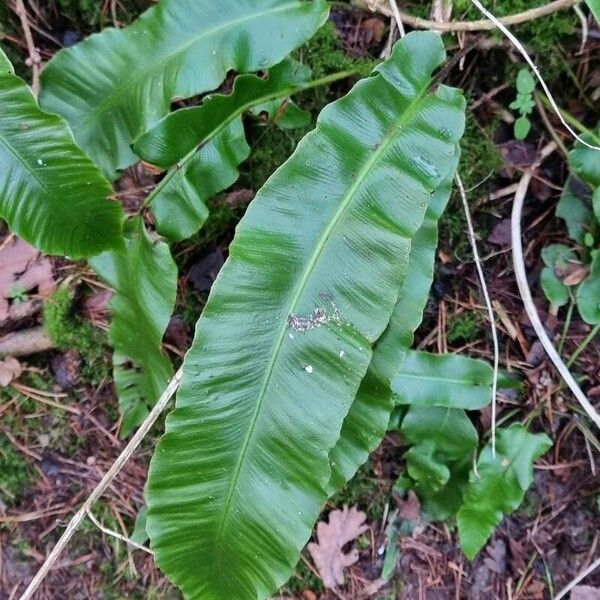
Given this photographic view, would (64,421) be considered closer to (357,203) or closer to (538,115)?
(357,203)

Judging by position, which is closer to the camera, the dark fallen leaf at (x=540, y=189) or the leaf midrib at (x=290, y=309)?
the leaf midrib at (x=290, y=309)

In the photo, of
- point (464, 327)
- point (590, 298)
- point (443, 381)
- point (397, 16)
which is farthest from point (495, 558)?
point (397, 16)

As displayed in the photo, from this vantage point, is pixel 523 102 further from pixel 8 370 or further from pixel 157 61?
pixel 8 370

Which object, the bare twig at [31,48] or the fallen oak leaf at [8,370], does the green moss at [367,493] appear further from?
the bare twig at [31,48]

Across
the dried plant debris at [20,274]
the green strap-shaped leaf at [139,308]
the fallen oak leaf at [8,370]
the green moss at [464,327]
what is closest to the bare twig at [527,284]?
the green moss at [464,327]

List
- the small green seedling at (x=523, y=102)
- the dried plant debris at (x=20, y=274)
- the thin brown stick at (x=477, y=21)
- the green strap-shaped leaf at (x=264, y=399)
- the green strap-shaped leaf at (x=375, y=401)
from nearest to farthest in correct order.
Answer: the green strap-shaped leaf at (x=264, y=399), the green strap-shaped leaf at (x=375, y=401), the thin brown stick at (x=477, y=21), the small green seedling at (x=523, y=102), the dried plant debris at (x=20, y=274)

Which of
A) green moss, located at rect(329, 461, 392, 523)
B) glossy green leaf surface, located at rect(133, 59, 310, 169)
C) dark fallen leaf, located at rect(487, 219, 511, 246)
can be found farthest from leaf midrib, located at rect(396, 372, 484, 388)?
glossy green leaf surface, located at rect(133, 59, 310, 169)
